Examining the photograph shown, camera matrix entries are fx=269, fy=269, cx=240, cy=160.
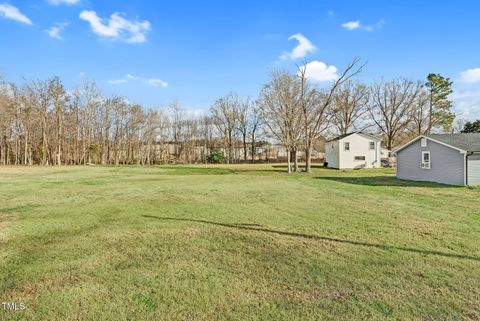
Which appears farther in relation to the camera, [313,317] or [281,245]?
[281,245]

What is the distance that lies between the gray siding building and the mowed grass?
9835 millimetres

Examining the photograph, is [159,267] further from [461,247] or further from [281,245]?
[461,247]

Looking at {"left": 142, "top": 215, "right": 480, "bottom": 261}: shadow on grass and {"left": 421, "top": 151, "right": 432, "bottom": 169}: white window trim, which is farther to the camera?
{"left": 421, "top": 151, "right": 432, "bottom": 169}: white window trim

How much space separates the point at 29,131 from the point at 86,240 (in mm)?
45048

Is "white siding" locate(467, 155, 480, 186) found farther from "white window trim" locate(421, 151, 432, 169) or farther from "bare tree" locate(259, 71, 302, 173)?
"bare tree" locate(259, 71, 302, 173)

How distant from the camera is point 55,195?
10977 millimetres

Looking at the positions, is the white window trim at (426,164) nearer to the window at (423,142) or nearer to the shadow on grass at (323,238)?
the window at (423,142)

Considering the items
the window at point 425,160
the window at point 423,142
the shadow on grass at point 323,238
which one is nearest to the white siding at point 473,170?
the window at point 425,160

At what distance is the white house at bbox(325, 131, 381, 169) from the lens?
3488 cm

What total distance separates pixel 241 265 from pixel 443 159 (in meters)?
17.7

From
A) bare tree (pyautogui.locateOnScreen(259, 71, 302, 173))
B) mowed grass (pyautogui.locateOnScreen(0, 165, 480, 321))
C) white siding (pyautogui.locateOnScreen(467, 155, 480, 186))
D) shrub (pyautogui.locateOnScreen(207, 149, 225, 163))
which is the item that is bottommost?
mowed grass (pyautogui.locateOnScreen(0, 165, 480, 321))

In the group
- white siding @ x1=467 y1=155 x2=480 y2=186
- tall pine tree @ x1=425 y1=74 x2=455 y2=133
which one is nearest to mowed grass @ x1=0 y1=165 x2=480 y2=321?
white siding @ x1=467 y1=155 x2=480 y2=186

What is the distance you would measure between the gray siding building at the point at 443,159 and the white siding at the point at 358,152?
14.4m

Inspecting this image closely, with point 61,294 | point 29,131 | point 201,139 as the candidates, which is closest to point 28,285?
point 61,294
